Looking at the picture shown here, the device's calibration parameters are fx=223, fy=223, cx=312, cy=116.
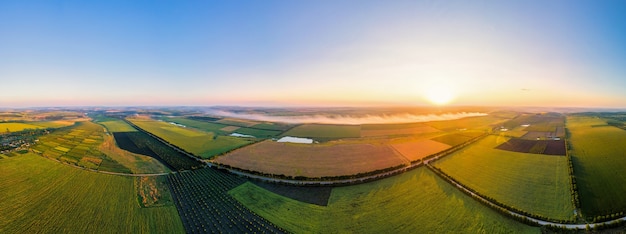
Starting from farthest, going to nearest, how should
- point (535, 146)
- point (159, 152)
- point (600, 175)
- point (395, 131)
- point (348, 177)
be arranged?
point (395, 131) → point (159, 152) → point (535, 146) → point (348, 177) → point (600, 175)

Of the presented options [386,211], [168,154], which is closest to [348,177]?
[386,211]

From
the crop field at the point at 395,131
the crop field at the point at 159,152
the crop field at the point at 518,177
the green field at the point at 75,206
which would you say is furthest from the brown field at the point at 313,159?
the crop field at the point at 395,131

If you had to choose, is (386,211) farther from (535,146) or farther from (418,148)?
(535,146)

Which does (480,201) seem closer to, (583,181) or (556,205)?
(556,205)

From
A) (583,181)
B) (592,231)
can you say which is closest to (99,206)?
(592,231)

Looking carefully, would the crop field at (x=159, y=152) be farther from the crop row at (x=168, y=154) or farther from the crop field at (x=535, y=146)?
the crop field at (x=535, y=146)

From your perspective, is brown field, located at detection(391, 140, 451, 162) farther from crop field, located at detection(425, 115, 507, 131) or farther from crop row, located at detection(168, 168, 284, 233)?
crop field, located at detection(425, 115, 507, 131)
